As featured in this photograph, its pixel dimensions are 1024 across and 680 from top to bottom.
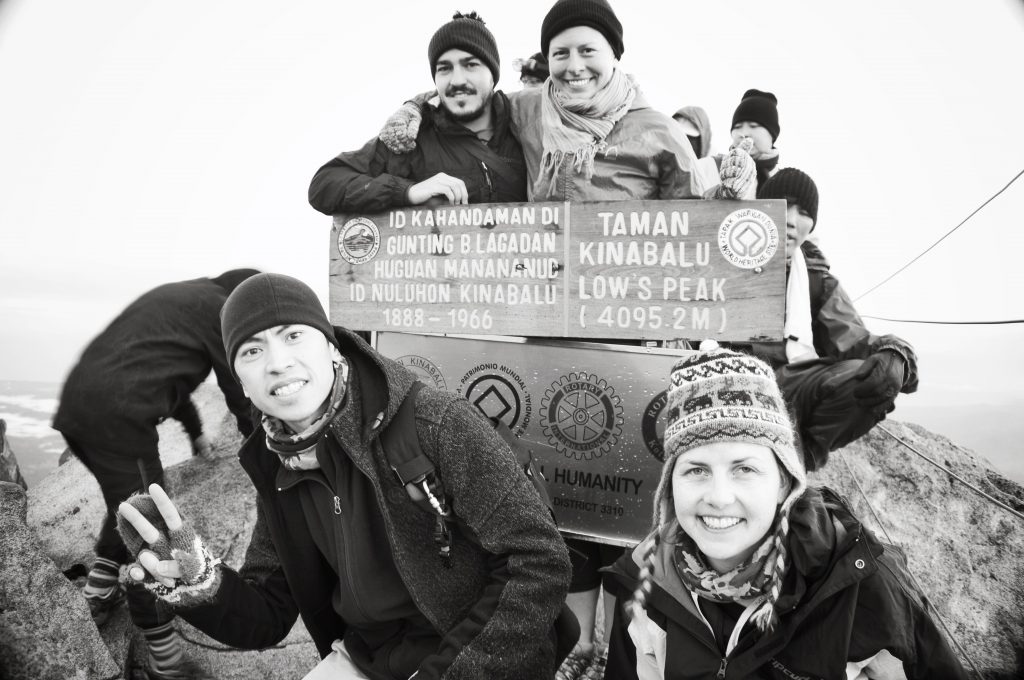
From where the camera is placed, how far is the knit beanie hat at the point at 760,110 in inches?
154

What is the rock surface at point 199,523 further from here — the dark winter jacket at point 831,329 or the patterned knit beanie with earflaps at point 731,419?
the dark winter jacket at point 831,329

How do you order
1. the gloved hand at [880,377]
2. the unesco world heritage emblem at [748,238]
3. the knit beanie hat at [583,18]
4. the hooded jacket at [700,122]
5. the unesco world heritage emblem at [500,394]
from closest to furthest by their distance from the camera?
the unesco world heritage emblem at [748,238]
the knit beanie hat at [583,18]
the gloved hand at [880,377]
the unesco world heritage emblem at [500,394]
the hooded jacket at [700,122]

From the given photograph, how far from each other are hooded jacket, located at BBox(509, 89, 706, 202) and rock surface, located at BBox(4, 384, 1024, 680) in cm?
282

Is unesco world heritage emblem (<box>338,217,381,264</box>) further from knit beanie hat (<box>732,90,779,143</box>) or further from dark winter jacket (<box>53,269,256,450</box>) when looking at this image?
knit beanie hat (<box>732,90,779,143</box>)

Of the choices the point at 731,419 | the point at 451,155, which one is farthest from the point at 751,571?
the point at 451,155

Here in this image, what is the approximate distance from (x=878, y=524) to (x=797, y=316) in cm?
238

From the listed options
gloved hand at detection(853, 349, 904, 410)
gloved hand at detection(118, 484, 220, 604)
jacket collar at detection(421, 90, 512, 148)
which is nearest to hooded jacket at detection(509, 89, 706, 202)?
jacket collar at detection(421, 90, 512, 148)

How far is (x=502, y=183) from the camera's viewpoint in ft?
9.86

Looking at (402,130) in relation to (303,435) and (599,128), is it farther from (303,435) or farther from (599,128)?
(303,435)

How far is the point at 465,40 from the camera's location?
287 cm

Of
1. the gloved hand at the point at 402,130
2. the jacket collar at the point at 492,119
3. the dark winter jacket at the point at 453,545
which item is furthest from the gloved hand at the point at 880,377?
the gloved hand at the point at 402,130

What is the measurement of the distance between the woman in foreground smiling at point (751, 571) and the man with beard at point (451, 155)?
5.02 ft

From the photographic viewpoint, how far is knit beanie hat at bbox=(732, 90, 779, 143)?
390 centimetres

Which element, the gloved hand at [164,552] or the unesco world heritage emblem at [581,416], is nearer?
the gloved hand at [164,552]
